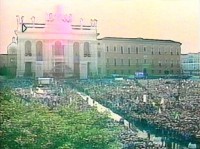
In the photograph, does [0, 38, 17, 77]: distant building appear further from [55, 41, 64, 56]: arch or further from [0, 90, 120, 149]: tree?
[55, 41, 64, 56]: arch

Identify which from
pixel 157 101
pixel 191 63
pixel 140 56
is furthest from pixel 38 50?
pixel 191 63

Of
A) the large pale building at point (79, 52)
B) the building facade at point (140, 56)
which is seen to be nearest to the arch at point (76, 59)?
the large pale building at point (79, 52)

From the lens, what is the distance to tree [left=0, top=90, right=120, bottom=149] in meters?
2.91

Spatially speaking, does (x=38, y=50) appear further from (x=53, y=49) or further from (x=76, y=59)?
(x=76, y=59)

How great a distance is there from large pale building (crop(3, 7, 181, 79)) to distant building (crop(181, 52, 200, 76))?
0.21ft

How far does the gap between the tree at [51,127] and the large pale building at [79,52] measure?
0.21 metres

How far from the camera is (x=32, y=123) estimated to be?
2928 mm

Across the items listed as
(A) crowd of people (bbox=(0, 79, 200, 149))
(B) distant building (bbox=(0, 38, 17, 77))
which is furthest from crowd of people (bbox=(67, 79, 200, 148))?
(B) distant building (bbox=(0, 38, 17, 77))

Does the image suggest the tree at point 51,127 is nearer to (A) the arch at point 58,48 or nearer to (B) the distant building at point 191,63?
(A) the arch at point 58,48

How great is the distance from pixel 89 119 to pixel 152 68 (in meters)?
0.51

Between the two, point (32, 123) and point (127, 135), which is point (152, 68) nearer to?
point (127, 135)

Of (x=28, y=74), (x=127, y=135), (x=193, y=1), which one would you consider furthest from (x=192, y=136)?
(x=28, y=74)

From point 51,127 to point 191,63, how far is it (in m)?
0.98

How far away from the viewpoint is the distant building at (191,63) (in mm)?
3127
